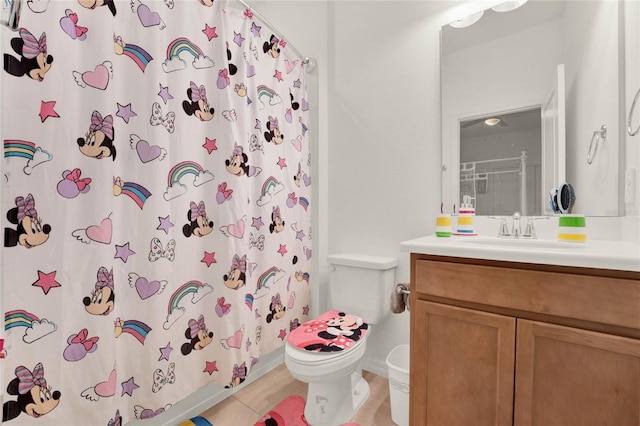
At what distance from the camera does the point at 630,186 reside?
1.13 metres

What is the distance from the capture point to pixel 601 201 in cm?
125

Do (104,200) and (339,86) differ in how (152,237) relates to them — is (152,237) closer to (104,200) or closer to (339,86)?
(104,200)

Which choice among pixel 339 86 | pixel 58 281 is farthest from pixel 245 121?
pixel 58 281

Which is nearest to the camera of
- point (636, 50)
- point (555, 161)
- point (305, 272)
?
point (636, 50)

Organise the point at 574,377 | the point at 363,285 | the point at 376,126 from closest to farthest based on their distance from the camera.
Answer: the point at 574,377, the point at 363,285, the point at 376,126

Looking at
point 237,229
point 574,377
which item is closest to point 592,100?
point 574,377

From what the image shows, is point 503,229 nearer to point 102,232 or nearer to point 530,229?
point 530,229

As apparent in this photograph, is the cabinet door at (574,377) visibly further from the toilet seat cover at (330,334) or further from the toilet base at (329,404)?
the toilet base at (329,404)

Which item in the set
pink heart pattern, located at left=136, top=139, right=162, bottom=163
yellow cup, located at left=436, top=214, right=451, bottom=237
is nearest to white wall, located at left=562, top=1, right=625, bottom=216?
yellow cup, located at left=436, top=214, right=451, bottom=237

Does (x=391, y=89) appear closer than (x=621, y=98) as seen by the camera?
No

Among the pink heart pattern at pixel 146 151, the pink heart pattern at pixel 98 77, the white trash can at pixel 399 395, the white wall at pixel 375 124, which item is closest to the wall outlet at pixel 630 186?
the white wall at pixel 375 124

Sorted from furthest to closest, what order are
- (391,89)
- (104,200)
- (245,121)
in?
(391,89) → (245,121) → (104,200)

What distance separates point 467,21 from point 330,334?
5.74 feet

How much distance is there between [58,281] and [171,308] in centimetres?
40
